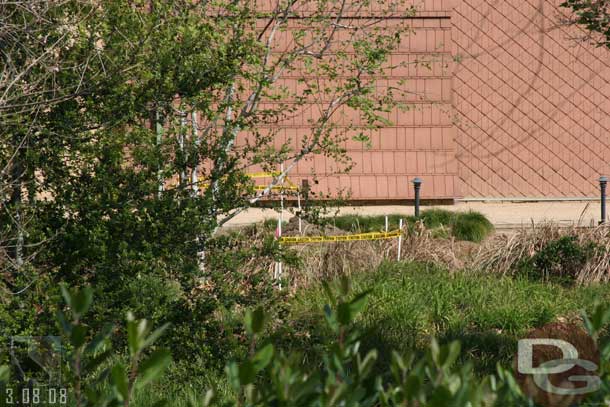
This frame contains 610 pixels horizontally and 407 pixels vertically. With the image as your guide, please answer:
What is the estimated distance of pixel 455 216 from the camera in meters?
12.2

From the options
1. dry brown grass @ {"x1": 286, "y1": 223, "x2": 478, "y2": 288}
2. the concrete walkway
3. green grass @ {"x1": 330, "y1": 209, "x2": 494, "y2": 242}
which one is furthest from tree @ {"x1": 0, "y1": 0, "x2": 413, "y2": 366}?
the concrete walkway

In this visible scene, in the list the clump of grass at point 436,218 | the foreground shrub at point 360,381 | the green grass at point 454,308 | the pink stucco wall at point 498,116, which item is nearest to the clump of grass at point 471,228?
the clump of grass at point 436,218

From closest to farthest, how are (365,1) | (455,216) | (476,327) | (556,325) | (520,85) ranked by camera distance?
(556,325), (476,327), (365,1), (455,216), (520,85)

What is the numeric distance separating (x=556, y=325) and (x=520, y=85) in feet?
34.7

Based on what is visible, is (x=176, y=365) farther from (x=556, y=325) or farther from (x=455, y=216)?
(x=455, y=216)

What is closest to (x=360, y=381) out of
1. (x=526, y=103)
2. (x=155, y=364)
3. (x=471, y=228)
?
(x=155, y=364)

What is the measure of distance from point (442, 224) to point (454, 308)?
406 centimetres

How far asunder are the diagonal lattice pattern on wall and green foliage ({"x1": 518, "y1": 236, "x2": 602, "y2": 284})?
296 inches

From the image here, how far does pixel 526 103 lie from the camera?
17.4 m

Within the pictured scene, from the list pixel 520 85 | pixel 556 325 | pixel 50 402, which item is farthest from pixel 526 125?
pixel 50 402

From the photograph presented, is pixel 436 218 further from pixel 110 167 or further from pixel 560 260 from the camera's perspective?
pixel 110 167

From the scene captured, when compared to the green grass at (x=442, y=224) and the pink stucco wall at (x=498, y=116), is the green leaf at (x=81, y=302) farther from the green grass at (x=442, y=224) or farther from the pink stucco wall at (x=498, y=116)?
the pink stucco wall at (x=498, y=116)

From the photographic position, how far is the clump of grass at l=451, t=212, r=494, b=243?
11.6m

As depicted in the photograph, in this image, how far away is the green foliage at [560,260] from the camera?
9.63 m
